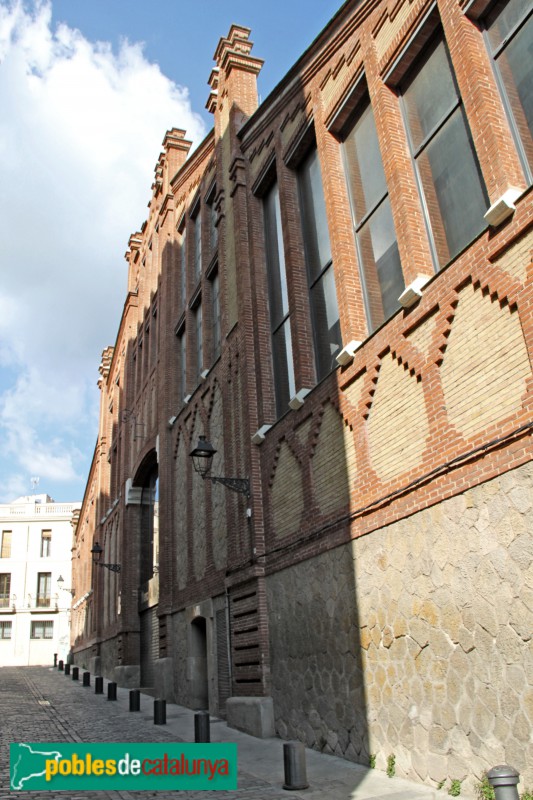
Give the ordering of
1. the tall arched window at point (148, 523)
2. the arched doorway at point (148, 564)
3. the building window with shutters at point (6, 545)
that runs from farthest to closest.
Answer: the building window with shutters at point (6, 545)
the tall arched window at point (148, 523)
the arched doorway at point (148, 564)

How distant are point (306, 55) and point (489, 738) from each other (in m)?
11.4

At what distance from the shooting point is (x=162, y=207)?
22.4 m

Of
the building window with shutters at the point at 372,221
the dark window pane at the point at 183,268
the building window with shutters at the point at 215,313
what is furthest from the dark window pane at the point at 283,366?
the dark window pane at the point at 183,268

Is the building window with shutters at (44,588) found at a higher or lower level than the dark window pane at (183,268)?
lower

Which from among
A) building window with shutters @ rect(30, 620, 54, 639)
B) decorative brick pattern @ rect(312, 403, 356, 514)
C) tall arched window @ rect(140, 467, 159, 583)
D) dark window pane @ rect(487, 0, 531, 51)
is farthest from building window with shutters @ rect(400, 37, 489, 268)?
building window with shutters @ rect(30, 620, 54, 639)

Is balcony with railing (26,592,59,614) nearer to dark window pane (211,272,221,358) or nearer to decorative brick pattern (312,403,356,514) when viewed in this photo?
dark window pane (211,272,221,358)

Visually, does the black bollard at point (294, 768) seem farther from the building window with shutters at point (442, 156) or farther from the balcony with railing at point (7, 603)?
the balcony with railing at point (7, 603)

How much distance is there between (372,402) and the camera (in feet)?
29.1

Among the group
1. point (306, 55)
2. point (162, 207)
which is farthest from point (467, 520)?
point (162, 207)

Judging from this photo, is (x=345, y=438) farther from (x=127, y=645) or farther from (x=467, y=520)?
(x=127, y=645)

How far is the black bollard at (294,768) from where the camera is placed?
7.35m

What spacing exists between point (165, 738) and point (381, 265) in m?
8.43

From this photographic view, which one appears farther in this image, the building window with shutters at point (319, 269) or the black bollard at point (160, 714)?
the black bollard at point (160, 714)

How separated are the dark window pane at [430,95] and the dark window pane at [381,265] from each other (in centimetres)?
108
